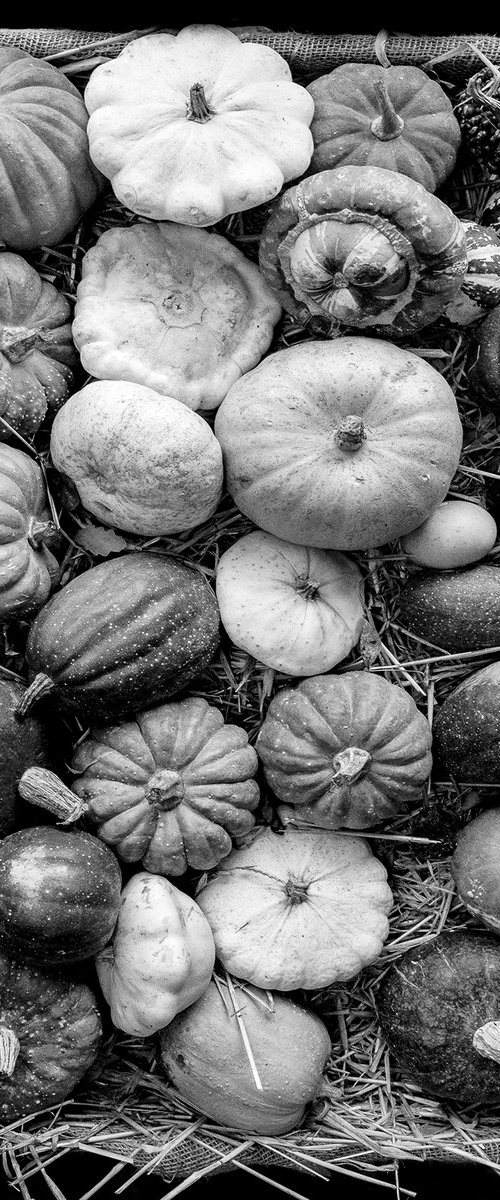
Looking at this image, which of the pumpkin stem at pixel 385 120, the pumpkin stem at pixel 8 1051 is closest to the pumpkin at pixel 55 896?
the pumpkin stem at pixel 8 1051

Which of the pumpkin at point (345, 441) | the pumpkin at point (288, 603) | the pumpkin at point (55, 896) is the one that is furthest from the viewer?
the pumpkin at point (288, 603)

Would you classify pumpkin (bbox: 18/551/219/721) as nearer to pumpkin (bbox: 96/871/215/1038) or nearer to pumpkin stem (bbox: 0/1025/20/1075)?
pumpkin (bbox: 96/871/215/1038)

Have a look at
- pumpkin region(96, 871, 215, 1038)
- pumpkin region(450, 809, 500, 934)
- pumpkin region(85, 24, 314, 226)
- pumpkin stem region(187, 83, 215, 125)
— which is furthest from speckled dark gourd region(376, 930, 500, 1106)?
pumpkin stem region(187, 83, 215, 125)

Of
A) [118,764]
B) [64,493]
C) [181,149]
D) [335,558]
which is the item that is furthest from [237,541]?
[181,149]

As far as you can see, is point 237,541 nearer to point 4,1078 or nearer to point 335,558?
point 335,558

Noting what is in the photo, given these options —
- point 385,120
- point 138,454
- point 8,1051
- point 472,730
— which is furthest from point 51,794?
point 385,120

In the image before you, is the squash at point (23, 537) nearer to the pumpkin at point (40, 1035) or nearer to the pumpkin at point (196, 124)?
the pumpkin at point (196, 124)
